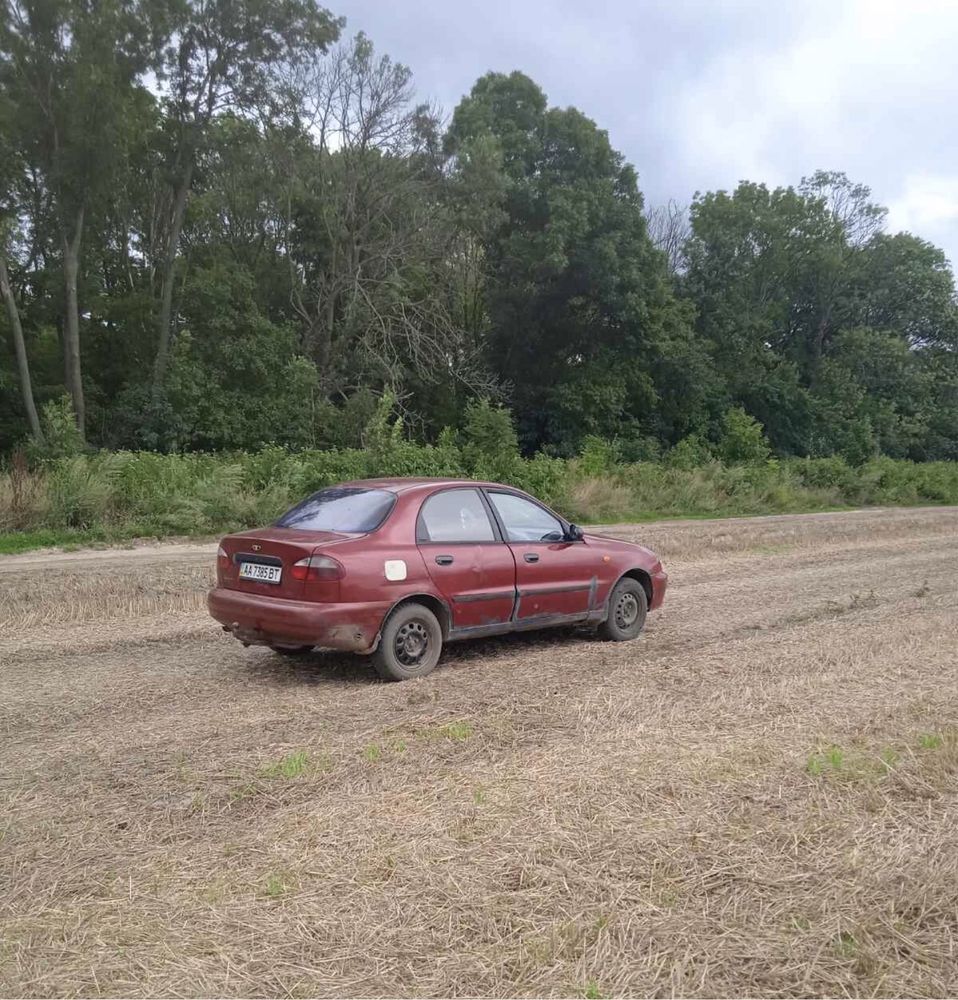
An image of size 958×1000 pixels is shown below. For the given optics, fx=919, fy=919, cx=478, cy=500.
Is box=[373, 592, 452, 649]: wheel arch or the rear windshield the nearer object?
box=[373, 592, 452, 649]: wheel arch

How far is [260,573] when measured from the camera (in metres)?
7.04

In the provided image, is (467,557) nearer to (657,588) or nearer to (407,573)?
(407,573)

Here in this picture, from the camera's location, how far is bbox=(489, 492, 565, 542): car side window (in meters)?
8.04

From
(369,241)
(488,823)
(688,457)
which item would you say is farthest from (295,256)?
(488,823)

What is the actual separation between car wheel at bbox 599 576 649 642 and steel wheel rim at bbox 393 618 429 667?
7.09 feet

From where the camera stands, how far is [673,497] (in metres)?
25.3

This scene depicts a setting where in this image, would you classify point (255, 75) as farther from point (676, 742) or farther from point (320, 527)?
point (676, 742)

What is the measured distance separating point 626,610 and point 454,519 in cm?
223

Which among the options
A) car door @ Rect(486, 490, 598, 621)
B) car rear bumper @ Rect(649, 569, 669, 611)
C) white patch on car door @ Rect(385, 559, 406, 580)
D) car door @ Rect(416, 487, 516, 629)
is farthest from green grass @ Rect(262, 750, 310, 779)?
car rear bumper @ Rect(649, 569, 669, 611)

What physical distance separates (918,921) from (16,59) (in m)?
31.7

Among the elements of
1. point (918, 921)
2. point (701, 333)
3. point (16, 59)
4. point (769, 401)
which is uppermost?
point (16, 59)

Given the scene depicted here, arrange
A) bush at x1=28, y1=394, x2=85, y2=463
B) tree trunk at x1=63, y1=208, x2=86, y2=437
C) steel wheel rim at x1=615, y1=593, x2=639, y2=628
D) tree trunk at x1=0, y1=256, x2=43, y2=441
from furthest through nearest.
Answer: tree trunk at x1=63, y1=208, x2=86, y2=437, tree trunk at x1=0, y1=256, x2=43, y2=441, bush at x1=28, y1=394, x2=85, y2=463, steel wheel rim at x1=615, y1=593, x2=639, y2=628

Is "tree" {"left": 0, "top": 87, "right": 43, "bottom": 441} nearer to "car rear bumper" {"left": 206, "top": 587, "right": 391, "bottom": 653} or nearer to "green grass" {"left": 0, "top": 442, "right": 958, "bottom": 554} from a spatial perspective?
"green grass" {"left": 0, "top": 442, "right": 958, "bottom": 554}

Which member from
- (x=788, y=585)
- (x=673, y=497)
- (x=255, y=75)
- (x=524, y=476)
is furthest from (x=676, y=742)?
(x=255, y=75)
